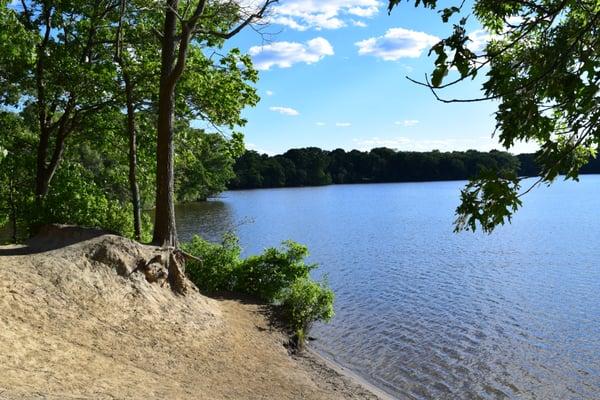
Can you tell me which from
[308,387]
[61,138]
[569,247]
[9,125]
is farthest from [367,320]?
[569,247]

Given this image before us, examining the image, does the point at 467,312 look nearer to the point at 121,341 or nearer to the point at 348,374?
the point at 348,374

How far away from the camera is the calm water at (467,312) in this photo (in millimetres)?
11758

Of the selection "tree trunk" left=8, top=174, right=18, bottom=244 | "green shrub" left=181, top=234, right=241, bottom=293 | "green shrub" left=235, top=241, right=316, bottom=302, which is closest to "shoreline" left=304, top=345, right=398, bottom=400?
"green shrub" left=235, top=241, right=316, bottom=302

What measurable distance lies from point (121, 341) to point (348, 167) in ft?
544

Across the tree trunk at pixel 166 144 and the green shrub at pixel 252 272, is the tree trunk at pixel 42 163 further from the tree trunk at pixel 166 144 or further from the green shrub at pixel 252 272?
the tree trunk at pixel 166 144

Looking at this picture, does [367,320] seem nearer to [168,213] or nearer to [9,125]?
[168,213]

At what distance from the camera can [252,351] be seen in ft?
35.1

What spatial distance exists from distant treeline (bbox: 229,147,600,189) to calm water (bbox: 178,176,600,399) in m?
115

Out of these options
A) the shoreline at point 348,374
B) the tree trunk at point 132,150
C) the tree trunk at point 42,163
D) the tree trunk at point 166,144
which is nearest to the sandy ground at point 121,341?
the shoreline at point 348,374

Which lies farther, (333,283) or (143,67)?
(333,283)

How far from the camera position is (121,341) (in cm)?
857

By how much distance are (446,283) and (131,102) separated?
1437 cm

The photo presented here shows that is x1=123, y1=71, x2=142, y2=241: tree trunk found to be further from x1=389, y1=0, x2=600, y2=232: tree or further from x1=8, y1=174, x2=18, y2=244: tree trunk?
x1=389, y1=0, x2=600, y2=232: tree

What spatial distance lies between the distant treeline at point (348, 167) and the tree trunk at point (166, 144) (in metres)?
134
